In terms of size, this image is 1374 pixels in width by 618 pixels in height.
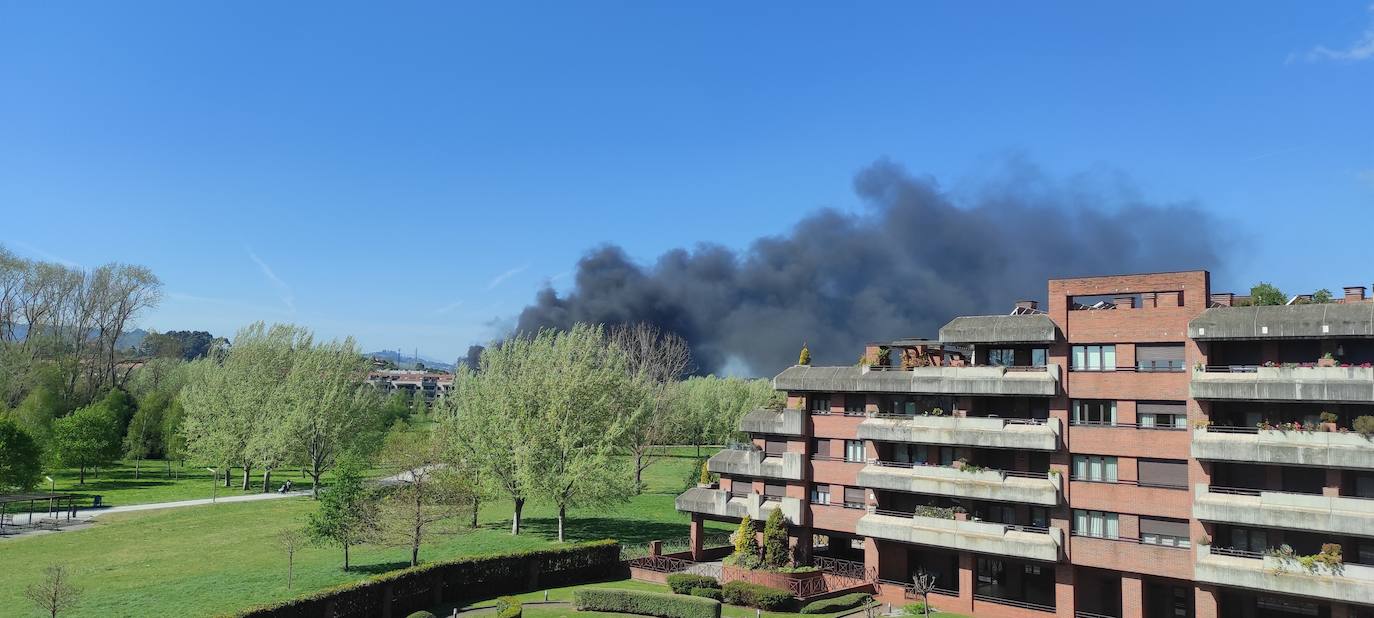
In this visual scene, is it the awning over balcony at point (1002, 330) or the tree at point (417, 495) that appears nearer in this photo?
the awning over balcony at point (1002, 330)

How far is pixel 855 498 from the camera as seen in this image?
Answer: 49.2m

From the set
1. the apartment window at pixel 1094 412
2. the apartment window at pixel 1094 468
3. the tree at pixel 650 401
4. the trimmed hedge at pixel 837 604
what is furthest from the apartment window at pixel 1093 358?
the tree at pixel 650 401

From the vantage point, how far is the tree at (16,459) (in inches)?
2657

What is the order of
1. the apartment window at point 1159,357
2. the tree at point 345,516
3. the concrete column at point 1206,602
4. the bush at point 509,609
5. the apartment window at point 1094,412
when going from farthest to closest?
the tree at point 345,516
the apartment window at point 1094,412
the apartment window at point 1159,357
the bush at point 509,609
the concrete column at point 1206,602

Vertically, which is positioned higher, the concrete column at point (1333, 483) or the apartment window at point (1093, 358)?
the apartment window at point (1093, 358)

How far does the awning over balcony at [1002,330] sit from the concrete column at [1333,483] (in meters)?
12.6

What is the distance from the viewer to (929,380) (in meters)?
45.7

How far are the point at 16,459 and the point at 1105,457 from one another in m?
83.9

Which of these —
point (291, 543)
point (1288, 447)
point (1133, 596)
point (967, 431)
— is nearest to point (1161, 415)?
point (1288, 447)

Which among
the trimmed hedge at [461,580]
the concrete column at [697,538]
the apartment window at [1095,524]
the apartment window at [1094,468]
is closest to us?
the trimmed hedge at [461,580]

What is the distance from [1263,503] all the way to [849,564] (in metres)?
22.2

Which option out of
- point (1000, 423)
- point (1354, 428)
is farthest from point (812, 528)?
point (1354, 428)

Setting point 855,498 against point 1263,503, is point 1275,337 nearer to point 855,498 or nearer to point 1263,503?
point 1263,503

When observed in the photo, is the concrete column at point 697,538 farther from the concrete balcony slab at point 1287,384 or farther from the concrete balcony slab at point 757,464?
the concrete balcony slab at point 1287,384
